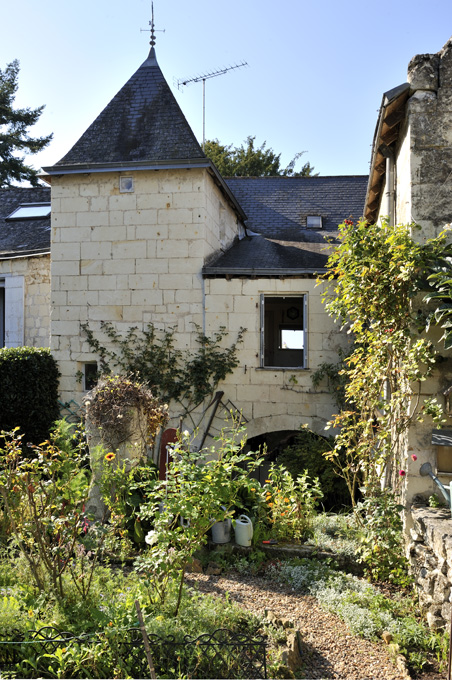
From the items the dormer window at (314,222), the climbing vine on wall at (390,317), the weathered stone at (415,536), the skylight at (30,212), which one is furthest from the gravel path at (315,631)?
the skylight at (30,212)

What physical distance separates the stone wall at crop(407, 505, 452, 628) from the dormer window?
25.0 feet

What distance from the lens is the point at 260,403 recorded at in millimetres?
8539

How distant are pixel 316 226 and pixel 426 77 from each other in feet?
21.3

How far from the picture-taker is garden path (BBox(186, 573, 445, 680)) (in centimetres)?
348

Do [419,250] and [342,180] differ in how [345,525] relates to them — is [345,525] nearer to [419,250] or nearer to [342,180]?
[419,250]

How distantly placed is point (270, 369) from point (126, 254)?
9.45 feet

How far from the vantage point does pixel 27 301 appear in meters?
9.98

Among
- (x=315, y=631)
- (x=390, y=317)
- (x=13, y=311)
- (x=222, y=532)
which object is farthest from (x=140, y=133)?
(x=315, y=631)

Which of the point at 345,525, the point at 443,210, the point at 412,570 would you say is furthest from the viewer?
the point at 345,525

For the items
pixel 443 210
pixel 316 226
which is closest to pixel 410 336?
pixel 443 210

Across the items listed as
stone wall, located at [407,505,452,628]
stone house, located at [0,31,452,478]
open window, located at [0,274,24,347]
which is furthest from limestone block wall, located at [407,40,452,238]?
open window, located at [0,274,24,347]

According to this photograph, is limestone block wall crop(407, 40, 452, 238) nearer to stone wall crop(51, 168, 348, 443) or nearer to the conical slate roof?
stone wall crop(51, 168, 348, 443)

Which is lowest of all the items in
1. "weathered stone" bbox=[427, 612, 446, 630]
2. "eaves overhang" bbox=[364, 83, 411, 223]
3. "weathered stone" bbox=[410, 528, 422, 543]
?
"weathered stone" bbox=[427, 612, 446, 630]

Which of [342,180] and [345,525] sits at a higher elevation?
[342,180]
